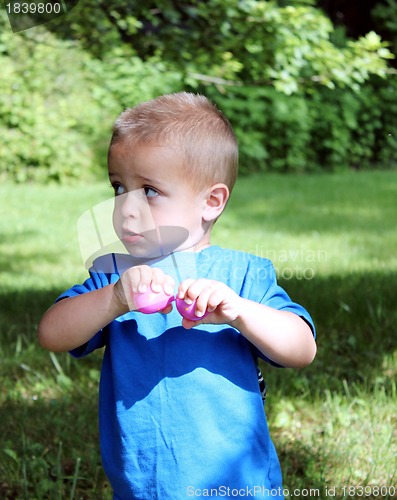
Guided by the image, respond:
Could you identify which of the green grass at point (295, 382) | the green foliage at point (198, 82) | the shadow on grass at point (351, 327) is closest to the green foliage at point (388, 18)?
the green foliage at point (198, 82)

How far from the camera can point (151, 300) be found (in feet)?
4.49

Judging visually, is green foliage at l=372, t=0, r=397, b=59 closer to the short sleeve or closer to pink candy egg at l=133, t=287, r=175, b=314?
the short sleeve

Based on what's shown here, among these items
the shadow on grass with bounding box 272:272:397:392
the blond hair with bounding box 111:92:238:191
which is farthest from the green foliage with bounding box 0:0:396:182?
the blond hair with bounding box 111:92:238:191

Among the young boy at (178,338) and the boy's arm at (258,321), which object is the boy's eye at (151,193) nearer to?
the young boy at (178,338)

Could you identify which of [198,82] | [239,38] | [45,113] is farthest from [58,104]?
[239,38]

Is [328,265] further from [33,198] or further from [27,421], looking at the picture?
[33,198]

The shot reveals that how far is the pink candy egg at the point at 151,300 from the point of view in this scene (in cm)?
137

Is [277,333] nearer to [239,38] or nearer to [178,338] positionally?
[178,338]

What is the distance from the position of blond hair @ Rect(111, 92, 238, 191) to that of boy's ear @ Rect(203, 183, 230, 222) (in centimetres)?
2

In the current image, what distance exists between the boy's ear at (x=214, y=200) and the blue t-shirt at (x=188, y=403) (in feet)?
0.27

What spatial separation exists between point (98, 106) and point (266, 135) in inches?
115

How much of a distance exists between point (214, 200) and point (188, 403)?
426 mm

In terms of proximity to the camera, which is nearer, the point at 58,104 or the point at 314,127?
the point at 58,104

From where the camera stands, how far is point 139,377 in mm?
1578
